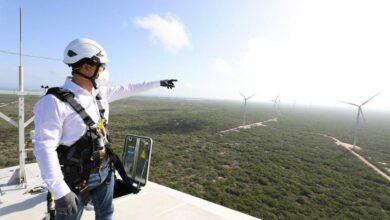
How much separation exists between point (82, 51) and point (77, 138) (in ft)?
2.99

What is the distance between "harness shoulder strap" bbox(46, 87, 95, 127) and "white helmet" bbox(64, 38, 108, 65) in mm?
421

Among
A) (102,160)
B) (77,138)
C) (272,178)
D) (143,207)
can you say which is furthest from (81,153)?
(272,178)

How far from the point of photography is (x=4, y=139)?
2038cm

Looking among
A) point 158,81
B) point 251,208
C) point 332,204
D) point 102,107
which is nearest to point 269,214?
point 251,208

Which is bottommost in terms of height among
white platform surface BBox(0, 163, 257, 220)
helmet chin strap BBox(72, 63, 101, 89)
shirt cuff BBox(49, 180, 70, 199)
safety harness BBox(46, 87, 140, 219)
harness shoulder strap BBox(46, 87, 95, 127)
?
white platform surface BBox(0, 163, 257, 220)

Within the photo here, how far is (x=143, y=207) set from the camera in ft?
18.4

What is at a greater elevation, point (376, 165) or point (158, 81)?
point (158, 81)

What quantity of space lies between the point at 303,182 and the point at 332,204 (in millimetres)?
3119

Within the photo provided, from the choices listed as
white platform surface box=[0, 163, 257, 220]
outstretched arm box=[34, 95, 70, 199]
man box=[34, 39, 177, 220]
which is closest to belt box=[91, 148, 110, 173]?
man box=[34, 39, 177, 220]

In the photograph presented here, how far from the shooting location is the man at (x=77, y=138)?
89.2 inches

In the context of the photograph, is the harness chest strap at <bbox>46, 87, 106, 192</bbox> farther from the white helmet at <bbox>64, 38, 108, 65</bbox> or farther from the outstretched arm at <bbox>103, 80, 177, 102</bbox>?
the outstretched arm at <bbox>103, 80, 177, 102</bbox>

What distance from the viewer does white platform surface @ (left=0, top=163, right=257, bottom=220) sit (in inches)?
205

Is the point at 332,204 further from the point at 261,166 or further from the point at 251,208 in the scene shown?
the point at 261,166

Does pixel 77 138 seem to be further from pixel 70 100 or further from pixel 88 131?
pixel 70 100
